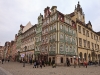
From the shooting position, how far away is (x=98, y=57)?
176ft

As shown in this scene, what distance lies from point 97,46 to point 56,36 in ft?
96.4

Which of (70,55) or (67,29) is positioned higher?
(67,29)

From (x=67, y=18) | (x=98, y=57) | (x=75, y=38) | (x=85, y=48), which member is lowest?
(x=98, y=57)

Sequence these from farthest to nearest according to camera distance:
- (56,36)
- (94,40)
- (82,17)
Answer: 1. (94,40)
2. (82,17)
3. (56,36)

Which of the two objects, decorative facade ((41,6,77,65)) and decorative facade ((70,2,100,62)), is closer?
decorative facade ((41,6,77,65))

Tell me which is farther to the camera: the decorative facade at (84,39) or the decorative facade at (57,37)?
the decorative facade at (84,39)

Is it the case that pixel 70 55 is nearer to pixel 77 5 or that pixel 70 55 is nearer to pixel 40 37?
pixel 40 37

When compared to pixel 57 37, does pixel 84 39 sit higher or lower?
higher

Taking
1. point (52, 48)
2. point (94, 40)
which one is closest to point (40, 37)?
point (52, 48)

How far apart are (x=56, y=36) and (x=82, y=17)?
19.8 m

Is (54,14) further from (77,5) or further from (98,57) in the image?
(98,57)

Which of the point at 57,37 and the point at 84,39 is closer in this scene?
the point at 57,37

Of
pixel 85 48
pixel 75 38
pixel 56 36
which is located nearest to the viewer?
pixel 56 36

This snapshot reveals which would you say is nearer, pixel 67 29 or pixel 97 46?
pixel 67 29
